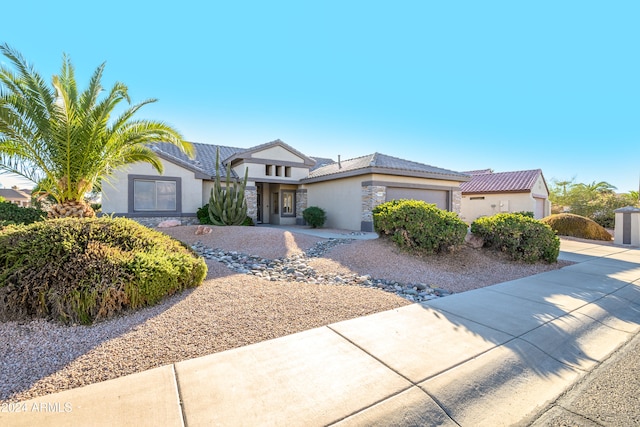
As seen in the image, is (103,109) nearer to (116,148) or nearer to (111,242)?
(116,148)

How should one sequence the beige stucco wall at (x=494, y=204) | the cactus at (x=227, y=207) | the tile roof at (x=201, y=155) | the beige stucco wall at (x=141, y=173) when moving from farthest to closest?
the beige stucco wall at (x=494, y=204)
the tile roof at (x=201, y=155)
the beige stucco wall at (x=141, y=173)
the cactus at (x=227, y=207)

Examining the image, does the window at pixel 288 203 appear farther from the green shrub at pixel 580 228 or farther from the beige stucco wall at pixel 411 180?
the green shrub at pixel 580 228

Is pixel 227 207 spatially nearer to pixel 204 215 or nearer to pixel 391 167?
pixel 204 215

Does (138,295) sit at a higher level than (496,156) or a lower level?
lower

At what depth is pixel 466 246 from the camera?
9.13 metres

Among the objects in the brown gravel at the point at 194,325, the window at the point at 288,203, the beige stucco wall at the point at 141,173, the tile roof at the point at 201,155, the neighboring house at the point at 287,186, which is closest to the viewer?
the brown gravel at the point at 194,325

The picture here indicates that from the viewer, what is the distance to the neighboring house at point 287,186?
47.8 ft

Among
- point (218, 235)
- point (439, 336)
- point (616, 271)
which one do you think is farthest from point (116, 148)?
point (616, 271)

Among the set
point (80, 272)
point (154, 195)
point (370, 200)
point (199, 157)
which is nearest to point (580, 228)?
point (370, 200)

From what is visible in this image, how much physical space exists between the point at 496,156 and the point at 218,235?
2687 cm

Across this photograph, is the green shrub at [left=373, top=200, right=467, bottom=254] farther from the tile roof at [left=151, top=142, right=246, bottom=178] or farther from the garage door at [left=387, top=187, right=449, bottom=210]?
the tile roof at [left=151, top=142, right=246, bottom=178]

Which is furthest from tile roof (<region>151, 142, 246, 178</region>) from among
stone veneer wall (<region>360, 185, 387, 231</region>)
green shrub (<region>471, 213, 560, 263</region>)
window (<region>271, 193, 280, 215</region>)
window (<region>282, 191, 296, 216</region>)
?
green shrub (<region>471, 213, 560, 263</region>)

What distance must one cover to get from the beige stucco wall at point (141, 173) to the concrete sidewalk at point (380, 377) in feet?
42.9

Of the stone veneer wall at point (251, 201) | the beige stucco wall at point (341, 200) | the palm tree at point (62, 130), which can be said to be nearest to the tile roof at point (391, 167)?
the beige stucco wall at point (341, 200)
